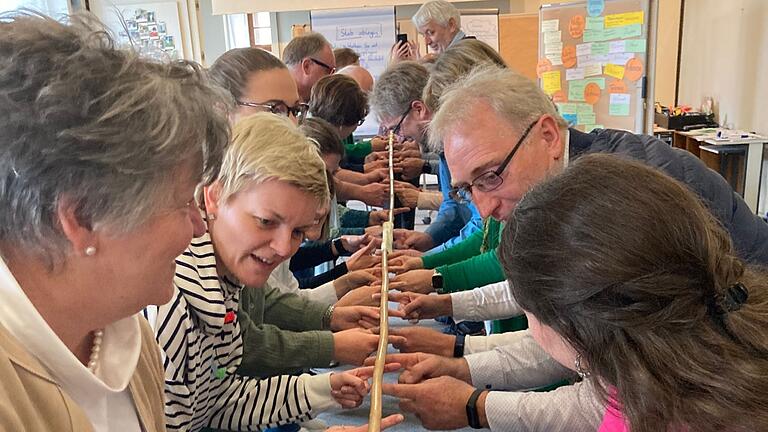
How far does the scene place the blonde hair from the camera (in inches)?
45.1

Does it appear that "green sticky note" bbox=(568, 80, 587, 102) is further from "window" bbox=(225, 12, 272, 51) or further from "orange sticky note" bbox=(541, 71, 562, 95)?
"window" bbox=(225, 12, 272, 51)

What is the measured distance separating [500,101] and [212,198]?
0.66m

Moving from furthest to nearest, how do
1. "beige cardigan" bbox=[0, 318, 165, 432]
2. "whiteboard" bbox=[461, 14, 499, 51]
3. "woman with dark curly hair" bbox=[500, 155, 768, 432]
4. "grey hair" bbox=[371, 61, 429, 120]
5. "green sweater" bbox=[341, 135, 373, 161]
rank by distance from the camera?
1. "whiteboard" bbox=[461, 14, 499, 51]
2. "green sweater" bbox=[341, 135, 373, 161]
3. "grey hair" bbox=[371, 61, 429, 120]
4. "woman with dark curly hair" bbox=[500, 155, 768, 432]
5. "beige cardigan" bbox=[0, 318, 165, 432]

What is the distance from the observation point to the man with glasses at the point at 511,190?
1307 millimetres

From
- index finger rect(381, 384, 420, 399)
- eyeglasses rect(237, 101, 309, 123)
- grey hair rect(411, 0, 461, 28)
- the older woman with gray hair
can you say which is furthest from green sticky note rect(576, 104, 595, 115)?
the older woman with gray hair

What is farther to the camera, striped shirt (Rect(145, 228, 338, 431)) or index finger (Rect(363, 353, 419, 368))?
index finger (Rect(363, 353, 419, 368))

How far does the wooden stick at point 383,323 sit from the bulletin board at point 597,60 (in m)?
2.32

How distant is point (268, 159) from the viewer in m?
1.15

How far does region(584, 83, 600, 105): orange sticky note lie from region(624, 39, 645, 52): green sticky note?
0.36 metres

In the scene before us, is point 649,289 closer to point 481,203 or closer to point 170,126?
point 170,126

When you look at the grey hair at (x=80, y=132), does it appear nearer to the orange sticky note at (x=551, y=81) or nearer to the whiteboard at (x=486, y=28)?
the orange sticky note at (x=551, y=81)

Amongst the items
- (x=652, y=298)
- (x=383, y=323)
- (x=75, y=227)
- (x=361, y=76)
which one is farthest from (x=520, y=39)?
(x=75, y=227)

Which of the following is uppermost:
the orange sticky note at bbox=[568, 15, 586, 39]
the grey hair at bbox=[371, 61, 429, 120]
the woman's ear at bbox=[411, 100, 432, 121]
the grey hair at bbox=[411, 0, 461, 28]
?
the grey hair at bbox=[411, 0, 461, 28]

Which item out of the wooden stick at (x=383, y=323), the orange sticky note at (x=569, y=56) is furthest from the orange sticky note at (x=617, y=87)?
the wooden stick at (x=383, y=323)
